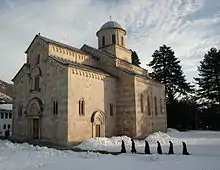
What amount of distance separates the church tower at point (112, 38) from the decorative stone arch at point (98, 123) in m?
9.32

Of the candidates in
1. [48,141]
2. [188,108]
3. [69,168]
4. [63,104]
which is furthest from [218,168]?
[188,108]

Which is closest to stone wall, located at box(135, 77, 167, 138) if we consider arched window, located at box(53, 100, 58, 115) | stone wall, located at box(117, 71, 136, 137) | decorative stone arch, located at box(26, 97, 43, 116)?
stone wall, located at box(117, 71, 136, 137)

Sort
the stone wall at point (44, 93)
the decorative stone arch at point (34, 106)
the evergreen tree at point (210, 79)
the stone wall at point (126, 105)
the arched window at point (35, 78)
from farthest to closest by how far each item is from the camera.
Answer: the evergreen tree at point (210, 79) → the stone wall at point (126, 105) → the arched window at point (35, 78) → the decorative stone arch at point (34, 106) → the stone wall at point (44, 93)

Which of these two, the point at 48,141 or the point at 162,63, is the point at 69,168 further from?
the point at 162,63

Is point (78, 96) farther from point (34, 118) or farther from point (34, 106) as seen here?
point (34, 118)

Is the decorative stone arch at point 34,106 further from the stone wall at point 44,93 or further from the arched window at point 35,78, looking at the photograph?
the arched window at point 35,78

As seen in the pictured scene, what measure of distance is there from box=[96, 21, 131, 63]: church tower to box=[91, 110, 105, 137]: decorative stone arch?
30.6 feet

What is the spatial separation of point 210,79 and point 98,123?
29.4 m

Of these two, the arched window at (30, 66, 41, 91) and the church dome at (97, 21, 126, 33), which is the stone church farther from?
the church dome at (97, 21, 126, 33)

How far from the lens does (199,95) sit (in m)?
48.3

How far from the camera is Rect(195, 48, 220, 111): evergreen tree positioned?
4562 cm

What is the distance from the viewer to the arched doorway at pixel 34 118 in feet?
83.8

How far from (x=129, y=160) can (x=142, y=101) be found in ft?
49.9

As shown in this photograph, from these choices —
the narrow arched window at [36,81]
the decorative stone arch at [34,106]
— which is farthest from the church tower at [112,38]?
the decorative stone arch at [34,106]
